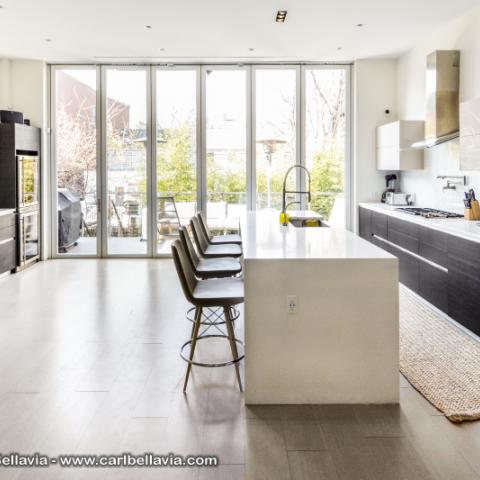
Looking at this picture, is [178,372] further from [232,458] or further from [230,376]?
[232,458]

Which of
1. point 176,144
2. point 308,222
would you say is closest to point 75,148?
point 176,144

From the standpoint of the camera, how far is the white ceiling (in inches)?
211

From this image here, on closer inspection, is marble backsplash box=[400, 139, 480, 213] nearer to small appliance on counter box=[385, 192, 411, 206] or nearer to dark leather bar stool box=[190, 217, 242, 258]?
small appliance on counter box=[385, 192, 411, 206]

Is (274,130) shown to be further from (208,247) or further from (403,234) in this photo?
(208,247)

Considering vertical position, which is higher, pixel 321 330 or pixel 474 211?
pixel 474 211

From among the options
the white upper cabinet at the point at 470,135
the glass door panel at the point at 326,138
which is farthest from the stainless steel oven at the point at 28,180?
the white upper cabinet at the point at 470,135

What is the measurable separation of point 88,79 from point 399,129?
16.0 feet

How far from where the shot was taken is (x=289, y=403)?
2.94 meters

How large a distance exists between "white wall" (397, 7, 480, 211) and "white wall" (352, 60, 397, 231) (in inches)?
7.2

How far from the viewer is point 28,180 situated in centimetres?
749

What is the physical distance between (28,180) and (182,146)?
238 cm

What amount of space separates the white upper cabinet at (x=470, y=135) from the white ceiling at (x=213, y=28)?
1330 mm

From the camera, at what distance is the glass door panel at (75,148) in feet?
26.9

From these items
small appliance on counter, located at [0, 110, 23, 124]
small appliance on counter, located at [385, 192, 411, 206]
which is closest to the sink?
small appliance on counter, located at [385, 192, 411, 206]
